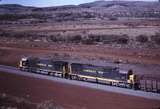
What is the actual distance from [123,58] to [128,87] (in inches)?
652

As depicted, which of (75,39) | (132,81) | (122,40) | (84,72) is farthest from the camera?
(75,39)

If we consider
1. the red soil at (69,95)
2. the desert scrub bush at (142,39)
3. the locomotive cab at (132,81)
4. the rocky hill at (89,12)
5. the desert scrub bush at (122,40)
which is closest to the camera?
the red soil at (69,95)

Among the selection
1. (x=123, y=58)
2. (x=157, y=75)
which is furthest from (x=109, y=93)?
(x=123, y=58)

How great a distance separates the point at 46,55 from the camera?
54.3 m

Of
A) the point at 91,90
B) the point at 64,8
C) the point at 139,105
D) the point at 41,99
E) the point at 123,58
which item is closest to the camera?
the point at 139,105

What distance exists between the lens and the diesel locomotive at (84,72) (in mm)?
31656

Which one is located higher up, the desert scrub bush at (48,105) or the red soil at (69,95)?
the desert scrub bush at (48,105)

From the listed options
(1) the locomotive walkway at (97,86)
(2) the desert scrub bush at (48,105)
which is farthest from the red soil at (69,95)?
(1) the locomotive walkway at (97,86)

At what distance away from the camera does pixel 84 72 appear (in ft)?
116

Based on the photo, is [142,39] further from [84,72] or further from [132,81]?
[132,81]

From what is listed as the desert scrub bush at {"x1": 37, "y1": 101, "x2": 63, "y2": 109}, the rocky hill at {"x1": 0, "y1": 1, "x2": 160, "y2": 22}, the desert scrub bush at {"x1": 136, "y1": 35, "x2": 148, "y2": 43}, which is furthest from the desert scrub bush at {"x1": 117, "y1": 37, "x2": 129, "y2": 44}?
the desert scrub bush at {"x1": 37, "y1": 101, "x2": 63, "y2": 109}

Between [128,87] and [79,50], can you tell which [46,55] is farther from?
[128,87]

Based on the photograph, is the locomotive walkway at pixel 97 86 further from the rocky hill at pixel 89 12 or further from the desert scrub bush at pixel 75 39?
the desert scrub bush at pixel 75 39

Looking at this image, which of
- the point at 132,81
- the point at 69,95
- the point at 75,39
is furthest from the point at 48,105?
the point at 75,39
